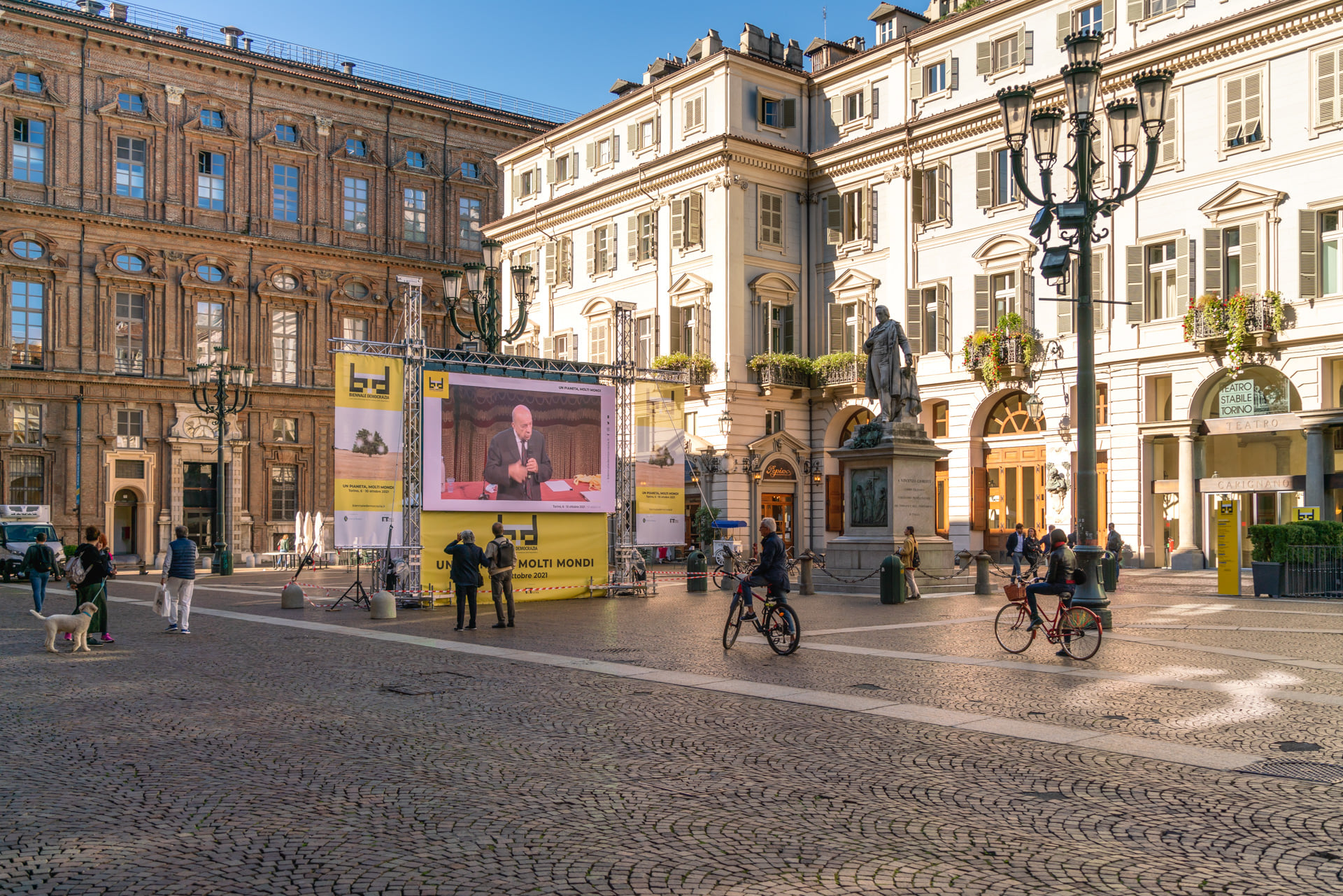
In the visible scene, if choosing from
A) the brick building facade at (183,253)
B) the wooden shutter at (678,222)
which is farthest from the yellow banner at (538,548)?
the brick building facade at (183,253)

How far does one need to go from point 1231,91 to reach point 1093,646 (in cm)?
2471

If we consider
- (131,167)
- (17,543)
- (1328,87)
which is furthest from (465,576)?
(131,167)

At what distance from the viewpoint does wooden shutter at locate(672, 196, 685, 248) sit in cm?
4503

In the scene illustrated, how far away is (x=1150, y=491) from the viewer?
34.4 metres

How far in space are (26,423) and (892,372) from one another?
3873cm

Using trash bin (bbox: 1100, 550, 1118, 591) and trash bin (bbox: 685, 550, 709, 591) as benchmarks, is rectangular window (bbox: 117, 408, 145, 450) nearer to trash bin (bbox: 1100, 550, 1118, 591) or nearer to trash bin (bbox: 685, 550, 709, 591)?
trash bin (bbox: 685, 550, 709, 591)

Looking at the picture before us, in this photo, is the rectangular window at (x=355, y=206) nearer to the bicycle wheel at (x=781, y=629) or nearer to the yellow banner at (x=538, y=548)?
the yellow banner at (x=538, y=548)

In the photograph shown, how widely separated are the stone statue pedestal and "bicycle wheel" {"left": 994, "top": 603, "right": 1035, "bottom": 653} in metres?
11.3

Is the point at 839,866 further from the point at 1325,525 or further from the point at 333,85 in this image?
the point at 333,85

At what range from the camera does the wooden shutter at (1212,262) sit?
108 feet

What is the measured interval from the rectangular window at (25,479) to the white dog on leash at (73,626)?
38.1 meters

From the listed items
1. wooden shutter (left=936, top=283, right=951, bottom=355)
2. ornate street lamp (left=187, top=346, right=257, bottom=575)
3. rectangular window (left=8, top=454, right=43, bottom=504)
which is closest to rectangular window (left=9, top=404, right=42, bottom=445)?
rectangular window (left=8, top=454, right=43, bottom=504)

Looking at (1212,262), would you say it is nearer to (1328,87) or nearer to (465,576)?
(1328,87)

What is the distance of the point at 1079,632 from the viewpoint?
1366cm
